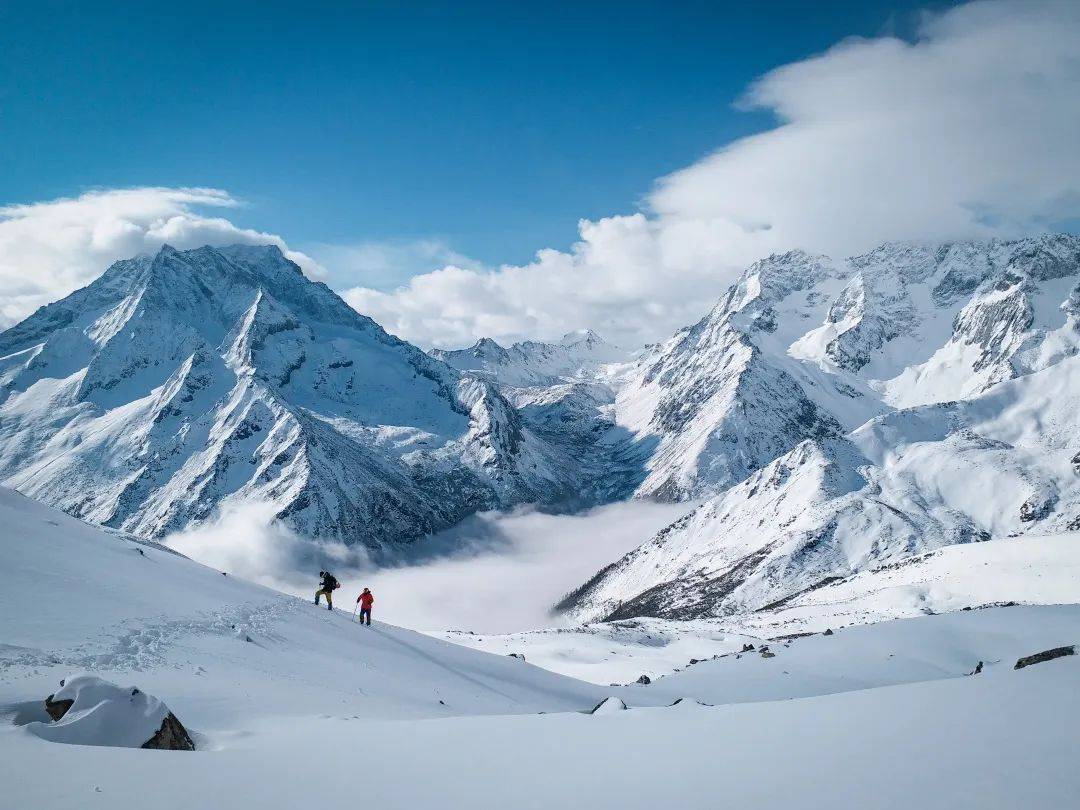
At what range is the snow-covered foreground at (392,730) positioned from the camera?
28.8 ft

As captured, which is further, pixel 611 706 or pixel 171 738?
pixel 611 706

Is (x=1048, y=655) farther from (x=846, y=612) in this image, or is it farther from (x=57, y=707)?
(x=846, y=612)

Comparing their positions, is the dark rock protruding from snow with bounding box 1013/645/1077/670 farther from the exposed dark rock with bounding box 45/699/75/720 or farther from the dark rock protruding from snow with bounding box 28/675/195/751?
the exposed dark rock with bounding box 45/699/75/720

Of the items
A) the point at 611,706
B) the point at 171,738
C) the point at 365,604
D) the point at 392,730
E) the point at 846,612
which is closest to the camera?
the point at 171,738

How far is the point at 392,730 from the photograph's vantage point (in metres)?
13.4

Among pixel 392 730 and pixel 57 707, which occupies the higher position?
pixel 57 707

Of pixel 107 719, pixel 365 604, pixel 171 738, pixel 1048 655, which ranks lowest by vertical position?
pixel 171 738

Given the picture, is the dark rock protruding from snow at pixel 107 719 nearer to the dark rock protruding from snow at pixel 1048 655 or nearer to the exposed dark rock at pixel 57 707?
the exposed dark rock at pixel 57 707

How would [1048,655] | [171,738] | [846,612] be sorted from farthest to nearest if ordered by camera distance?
1. [846,612]
2. [1048,655]
3. [171,738]

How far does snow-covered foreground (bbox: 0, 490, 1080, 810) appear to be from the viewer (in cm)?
879

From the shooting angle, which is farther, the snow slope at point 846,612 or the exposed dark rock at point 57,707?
the snow slope at point 846,612

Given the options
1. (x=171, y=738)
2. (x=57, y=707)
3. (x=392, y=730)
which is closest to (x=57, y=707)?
(x=57, y=707)

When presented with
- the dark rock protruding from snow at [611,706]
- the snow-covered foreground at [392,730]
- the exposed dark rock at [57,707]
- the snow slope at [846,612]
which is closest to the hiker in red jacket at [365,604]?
the snow-covered foreground at [392,730]

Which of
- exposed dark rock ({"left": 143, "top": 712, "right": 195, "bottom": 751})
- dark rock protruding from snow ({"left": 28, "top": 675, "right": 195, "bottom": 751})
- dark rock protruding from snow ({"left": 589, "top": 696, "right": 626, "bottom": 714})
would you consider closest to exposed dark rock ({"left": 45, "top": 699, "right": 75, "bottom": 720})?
dark rock protruding from snow ({"left": 28, "top": 675, "right": 195, "bottom": 751})
